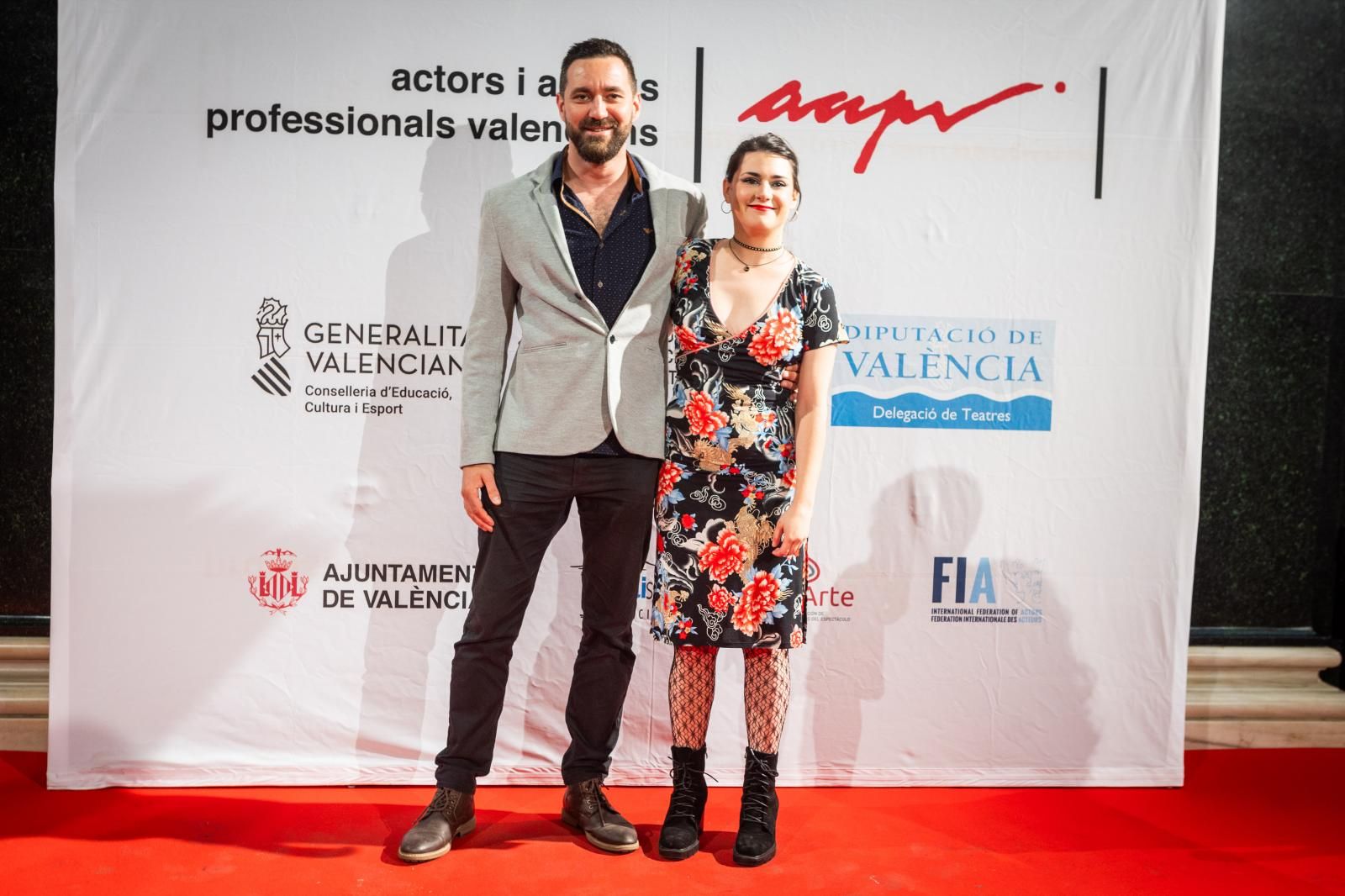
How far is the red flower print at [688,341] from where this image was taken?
7.36 feet

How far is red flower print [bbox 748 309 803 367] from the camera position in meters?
2.21

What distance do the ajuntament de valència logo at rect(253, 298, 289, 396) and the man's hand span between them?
75 centimetres

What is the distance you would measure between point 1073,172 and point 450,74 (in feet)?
5.68

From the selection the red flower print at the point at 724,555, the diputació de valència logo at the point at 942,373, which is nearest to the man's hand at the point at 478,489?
the red flower print at the point at 724,555

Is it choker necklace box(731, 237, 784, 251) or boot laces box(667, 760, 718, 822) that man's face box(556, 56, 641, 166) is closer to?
choker necklace box(731, 237, 784, 251)

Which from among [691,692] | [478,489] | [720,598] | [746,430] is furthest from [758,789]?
[478,489]

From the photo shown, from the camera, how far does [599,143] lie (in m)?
2.25

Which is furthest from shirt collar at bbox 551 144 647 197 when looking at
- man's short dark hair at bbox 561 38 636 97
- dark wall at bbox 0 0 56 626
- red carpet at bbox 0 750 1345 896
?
dark wall at bbox 0 0 56 626

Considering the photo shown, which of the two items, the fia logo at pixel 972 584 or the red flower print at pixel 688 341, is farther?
the fia logo at pixel 972 584

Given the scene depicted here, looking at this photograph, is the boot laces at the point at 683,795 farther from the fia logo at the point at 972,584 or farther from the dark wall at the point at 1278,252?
the dark wall at the point at 1278,252

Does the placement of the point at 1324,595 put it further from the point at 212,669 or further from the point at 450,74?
the point at 212,669

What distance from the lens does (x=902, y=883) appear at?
222 cm

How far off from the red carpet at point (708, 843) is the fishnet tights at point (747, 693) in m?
0.27

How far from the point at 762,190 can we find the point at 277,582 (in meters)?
1.66
